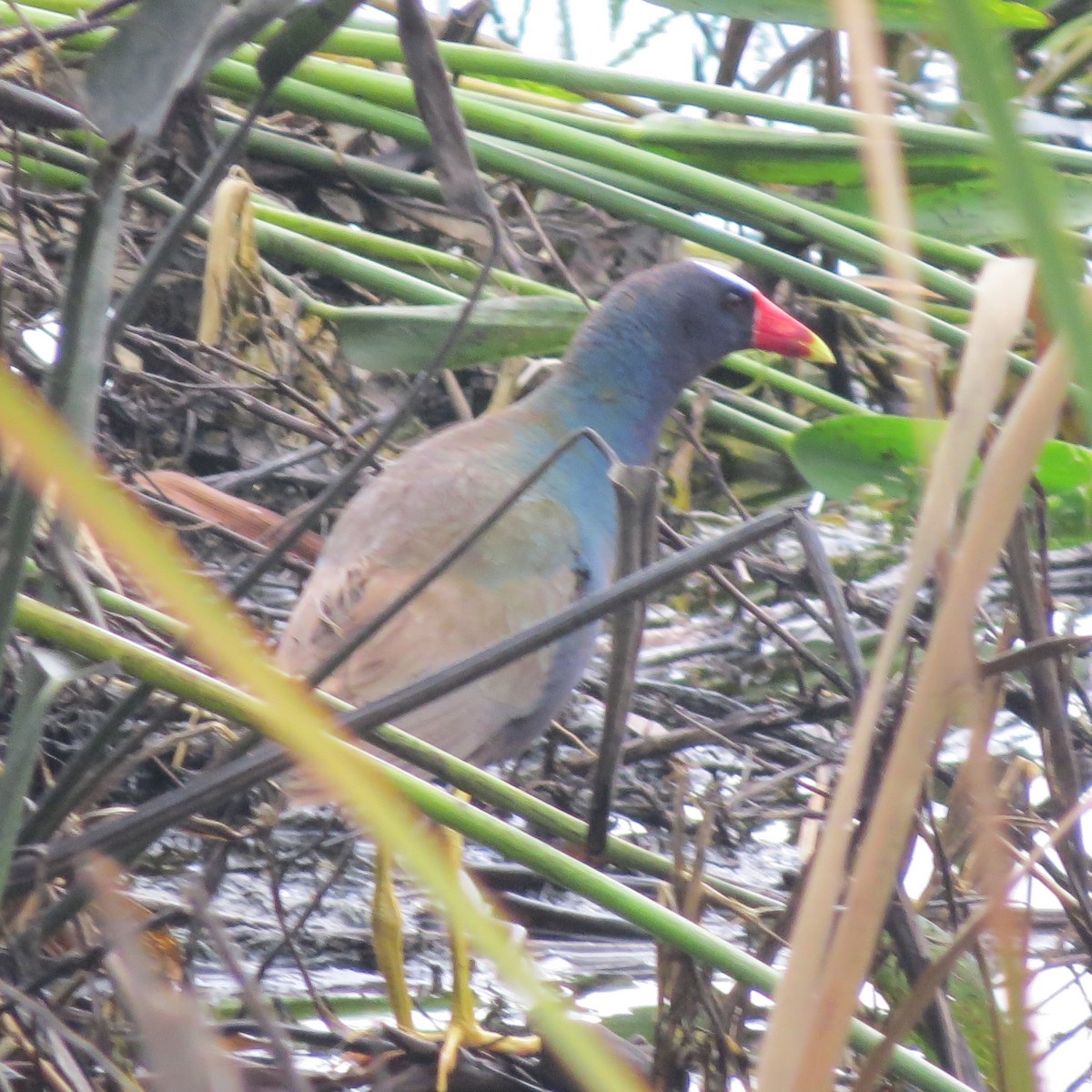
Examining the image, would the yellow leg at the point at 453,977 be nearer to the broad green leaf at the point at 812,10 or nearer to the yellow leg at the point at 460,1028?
the yellow leg at the point at 460,1028

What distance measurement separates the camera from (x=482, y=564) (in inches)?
79.9

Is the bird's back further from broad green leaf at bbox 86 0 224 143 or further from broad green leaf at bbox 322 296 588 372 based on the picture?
broad green leaf at bbox 86 0 224 143

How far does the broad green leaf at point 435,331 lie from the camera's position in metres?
2.19

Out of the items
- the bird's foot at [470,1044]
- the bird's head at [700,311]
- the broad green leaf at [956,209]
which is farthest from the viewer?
the bird's head at [700,311]

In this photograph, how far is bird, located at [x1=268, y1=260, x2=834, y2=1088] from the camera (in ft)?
6.10

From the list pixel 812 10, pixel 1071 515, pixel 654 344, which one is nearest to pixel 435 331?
pixel 654 344

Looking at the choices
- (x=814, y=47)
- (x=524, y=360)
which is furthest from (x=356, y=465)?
(x=814, y=47)

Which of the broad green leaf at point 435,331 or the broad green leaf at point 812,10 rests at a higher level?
the broad green leaf at point 812,10

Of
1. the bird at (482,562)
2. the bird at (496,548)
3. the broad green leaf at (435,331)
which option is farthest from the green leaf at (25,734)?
the broad green leaf at (435,331)

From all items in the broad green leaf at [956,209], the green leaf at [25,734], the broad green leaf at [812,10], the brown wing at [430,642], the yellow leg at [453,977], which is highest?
the broad green leaf at [812,10]

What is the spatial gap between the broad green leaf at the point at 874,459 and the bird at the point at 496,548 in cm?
29

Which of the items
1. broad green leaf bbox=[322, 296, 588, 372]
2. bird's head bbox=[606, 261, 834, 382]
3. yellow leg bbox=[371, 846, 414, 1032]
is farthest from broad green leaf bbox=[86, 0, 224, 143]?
bird's head bbox=[606, 261, 834, 382]

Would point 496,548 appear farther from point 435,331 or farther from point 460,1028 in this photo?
point 460,1028

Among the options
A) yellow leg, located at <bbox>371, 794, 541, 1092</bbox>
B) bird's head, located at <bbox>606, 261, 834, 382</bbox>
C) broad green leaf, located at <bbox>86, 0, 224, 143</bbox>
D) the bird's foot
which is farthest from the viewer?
bird's head, located at <bbox>606, 261, 834, 382</bbox>
